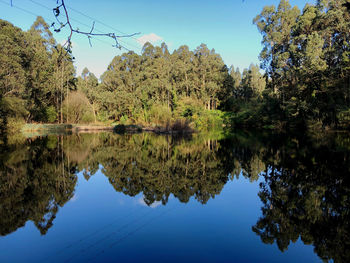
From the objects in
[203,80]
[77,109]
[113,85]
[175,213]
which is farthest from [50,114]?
[175,213]

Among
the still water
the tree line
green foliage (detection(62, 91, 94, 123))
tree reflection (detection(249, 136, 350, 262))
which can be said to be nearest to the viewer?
the still water

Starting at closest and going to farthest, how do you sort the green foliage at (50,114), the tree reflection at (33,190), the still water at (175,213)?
1. the still water at (175,213)
2. the tree reflection at (33,190)
3. the green foliage at (50,114)

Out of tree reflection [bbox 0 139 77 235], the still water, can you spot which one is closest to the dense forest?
tree reflection [bbox 0 139 77 235]

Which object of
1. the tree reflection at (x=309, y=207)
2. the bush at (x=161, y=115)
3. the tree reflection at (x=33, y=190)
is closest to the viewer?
the tree reflection at (x=309, y=207)

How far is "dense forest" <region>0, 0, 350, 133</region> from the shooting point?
60.9 feet

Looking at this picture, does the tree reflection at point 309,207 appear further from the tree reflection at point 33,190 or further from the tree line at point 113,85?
the tree line at point 113,85

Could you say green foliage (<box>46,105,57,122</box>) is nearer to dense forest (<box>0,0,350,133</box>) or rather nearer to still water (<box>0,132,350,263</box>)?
dense forest (<box>0,0,350,133</box>)

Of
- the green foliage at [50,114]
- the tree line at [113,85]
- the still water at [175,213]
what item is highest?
the tree line at [113,85]

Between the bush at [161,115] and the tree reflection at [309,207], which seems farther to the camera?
the bush at [161,115]

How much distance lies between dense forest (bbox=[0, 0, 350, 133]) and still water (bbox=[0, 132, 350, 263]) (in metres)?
7.10

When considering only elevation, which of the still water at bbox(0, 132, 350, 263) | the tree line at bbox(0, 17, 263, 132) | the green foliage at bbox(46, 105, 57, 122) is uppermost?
the tree line at bbox(0, 17, 263, 132)

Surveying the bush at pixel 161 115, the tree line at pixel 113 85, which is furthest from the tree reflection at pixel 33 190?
the bush at pixel 161 115

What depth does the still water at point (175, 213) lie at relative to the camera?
8.80 ft

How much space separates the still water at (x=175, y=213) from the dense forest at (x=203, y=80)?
7.10 m
